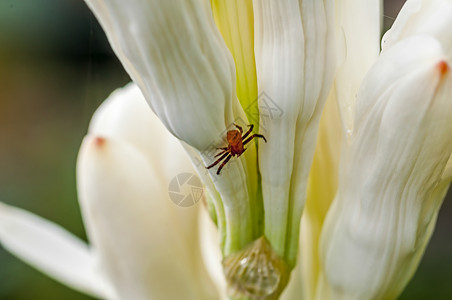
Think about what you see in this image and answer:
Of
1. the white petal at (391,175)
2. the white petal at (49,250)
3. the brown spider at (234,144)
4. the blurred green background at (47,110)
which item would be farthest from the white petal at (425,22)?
the blurred green background at (47,110)

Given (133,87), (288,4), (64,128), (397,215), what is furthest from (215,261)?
(64,128)

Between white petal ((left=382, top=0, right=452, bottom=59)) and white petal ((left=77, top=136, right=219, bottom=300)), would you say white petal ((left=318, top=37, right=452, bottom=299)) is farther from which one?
white petal ((left=77, top=136, right=219, bottom=300))

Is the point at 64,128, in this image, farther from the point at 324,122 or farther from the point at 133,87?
the point at 324,122

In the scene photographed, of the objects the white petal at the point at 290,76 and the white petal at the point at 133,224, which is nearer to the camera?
the white petal at the point at 290,76

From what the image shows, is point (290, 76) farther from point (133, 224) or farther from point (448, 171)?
point (133, 224)

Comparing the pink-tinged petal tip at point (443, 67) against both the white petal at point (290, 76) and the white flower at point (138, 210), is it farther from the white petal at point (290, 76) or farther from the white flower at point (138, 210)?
the white flower at point (138, 210)

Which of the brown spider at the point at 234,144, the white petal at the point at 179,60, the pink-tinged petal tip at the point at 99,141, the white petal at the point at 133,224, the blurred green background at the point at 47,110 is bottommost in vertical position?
the blurred green background at the point at 47,110
